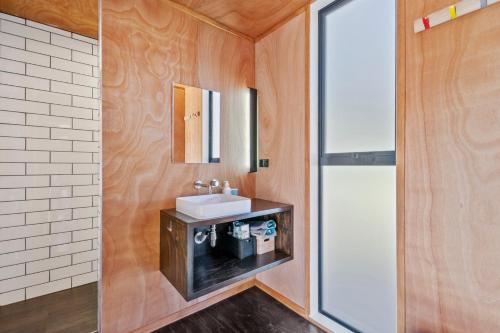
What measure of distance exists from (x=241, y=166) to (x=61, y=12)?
71.7 inches

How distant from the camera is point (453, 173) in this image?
1.13 metres

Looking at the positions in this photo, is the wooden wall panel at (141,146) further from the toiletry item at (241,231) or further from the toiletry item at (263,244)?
the toiletry item at (263,244)

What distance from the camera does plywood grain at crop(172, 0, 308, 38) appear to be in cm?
179

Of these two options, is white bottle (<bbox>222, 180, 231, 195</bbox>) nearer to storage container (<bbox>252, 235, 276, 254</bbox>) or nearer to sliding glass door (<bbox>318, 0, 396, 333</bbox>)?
storage container (<bbox>252, 235, 276, 254</bbox>)

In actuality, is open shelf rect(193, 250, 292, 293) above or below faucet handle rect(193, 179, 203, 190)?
below

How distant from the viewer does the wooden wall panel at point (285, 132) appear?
189 cm

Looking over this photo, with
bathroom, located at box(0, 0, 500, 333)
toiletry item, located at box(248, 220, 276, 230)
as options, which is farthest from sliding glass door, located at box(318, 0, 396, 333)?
toiletry item, located at box(248, 220, 276, 230)

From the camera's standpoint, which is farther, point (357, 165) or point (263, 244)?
point (263, 244)

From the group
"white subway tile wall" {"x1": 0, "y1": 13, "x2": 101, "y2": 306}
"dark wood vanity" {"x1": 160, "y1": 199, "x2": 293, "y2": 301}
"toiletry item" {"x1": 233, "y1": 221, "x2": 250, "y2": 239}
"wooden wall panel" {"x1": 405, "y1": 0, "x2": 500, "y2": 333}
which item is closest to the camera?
"wooden wall panel" {"x1": 405, "y1": 0, "x2": 500, "y2": 333}

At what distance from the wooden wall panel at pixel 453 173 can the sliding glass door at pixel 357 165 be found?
0.56ft

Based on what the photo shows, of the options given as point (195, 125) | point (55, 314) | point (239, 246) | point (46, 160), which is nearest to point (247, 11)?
point (195, 125)

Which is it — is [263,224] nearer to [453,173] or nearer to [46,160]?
[453,173]

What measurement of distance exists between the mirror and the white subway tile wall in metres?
0.58

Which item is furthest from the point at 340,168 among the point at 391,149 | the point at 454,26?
the point at 454,26
